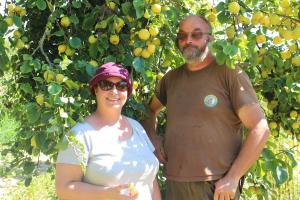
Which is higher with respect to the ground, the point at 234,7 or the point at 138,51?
the point at 234,7

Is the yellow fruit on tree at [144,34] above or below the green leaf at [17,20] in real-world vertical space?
below

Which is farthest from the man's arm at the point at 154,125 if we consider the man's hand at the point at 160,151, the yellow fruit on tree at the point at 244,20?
the yellow fruit on tree at the point at 244,20

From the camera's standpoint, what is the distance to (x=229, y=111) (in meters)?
2.21

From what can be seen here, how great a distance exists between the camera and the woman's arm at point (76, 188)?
1770 mm

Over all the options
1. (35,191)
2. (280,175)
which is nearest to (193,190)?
(280,175)

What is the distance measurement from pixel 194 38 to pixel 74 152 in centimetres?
91

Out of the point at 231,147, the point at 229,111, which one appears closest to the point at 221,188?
the point at 231,147

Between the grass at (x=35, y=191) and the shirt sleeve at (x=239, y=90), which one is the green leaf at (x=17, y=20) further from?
the grass at (x=35, y=191)

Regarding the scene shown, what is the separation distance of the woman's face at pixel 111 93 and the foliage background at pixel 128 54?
111 mm

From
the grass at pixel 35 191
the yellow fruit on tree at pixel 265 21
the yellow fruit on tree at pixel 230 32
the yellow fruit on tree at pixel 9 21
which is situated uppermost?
the yellow fruit on tree at pixel 9 21

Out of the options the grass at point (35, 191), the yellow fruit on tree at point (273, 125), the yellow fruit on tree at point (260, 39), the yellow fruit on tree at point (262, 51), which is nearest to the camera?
the yellow fruit on tree at point (260, 39)

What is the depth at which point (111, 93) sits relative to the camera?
1952mm

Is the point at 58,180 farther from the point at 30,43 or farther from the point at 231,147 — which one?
the point at 30,43

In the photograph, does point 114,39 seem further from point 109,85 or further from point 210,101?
point 210,101
